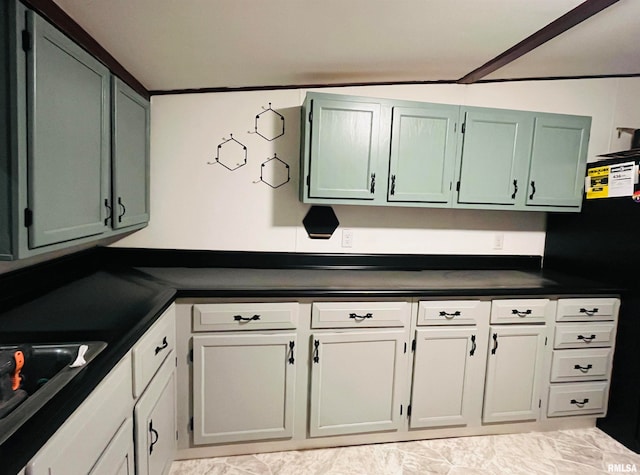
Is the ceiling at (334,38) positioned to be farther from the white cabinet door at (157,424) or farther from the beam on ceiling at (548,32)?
the white cabinet door at (157,424)

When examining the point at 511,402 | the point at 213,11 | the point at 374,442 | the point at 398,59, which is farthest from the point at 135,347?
the point at 511,402

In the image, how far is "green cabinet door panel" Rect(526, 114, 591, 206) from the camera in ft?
7.28

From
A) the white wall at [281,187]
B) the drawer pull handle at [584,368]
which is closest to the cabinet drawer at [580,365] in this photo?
the drawer pull handle at [584,368]

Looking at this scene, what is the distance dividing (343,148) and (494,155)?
3.14 ft

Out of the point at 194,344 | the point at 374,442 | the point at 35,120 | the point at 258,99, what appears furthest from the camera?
the point at 258,99

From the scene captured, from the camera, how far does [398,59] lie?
6.28 feet

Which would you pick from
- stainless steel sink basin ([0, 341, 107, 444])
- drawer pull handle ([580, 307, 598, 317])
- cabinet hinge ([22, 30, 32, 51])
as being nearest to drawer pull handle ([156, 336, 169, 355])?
stainless steel sink basin ([0, 341, 107, 444])

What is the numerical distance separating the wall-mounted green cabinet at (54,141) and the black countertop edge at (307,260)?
0.56m

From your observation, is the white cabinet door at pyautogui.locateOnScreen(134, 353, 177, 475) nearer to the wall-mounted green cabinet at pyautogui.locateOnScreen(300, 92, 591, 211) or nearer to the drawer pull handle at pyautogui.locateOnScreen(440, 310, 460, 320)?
the wall-mounted green cabinet at pyautogui.locateOnScreen(300, 92, 591, 211)

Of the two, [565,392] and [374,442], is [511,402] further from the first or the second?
[374,442]

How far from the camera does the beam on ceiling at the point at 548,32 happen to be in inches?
56.3

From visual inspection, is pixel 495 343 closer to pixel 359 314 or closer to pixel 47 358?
pixel 359 314

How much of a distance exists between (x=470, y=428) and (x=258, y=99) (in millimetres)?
2405

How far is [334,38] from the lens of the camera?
1609 millimetres
